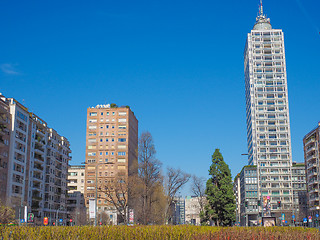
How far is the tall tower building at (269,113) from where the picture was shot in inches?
5285

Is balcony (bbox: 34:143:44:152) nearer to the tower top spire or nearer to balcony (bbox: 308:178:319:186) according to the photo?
balcony (bbox: 308:178:319:186)

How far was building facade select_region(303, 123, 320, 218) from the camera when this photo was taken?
350 ft

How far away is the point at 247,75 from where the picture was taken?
155m

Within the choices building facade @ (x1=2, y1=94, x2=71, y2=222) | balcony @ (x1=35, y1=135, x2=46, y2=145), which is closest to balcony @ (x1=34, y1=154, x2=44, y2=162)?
building facade @ (x1=2, y1=94, x2=71, y2=222)

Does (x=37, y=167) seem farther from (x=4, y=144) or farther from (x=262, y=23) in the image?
(x=262, y=23)

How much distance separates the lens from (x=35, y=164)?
101500 mm

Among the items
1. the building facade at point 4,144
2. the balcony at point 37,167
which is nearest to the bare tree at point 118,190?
the building facade at point 4,144

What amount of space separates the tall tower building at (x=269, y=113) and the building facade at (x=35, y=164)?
64375 millimetres

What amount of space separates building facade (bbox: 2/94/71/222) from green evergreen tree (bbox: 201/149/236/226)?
3715cm

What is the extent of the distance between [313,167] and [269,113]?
37162 mm

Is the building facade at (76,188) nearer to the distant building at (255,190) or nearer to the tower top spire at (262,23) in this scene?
the distant building at (255,190)

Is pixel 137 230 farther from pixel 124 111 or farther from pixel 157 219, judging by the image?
pixel 124 111

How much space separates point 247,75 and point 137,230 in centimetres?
14445

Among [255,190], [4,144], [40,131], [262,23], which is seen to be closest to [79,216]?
[40,131]
